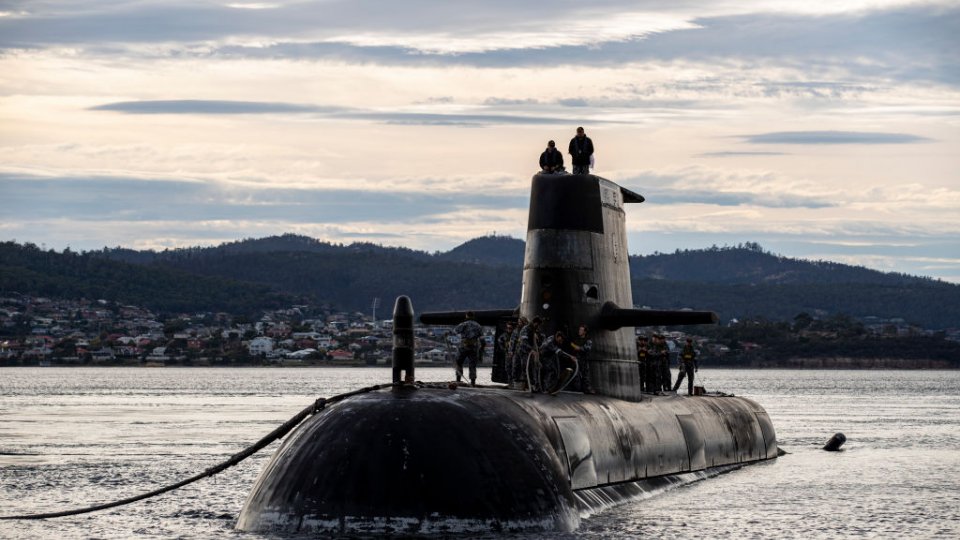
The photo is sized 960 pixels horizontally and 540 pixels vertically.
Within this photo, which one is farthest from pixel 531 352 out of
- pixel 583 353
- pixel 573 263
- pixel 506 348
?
pixel 506 348

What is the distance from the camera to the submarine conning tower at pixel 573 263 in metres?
24.4

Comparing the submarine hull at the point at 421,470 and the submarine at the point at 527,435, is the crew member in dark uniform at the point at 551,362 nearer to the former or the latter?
the submarine at the point at 527,435

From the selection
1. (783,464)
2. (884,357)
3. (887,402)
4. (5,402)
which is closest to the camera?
(783,464)

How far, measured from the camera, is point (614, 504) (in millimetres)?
22266

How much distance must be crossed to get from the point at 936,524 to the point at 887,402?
66.7 metres

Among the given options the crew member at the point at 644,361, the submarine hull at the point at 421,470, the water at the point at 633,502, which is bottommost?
the water at the point at 633,502

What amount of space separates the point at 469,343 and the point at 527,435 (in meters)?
6.19

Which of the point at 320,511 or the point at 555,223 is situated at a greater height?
the point at 555,223

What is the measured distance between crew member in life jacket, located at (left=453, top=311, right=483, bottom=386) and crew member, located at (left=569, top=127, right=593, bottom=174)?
10.3ft

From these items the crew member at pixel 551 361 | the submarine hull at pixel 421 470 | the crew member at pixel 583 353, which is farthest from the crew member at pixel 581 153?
the submarine hull at pixel 421 470

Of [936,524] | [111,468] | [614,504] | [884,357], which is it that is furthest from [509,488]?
[884,357]

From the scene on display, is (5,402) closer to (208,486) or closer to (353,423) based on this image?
(208,486)

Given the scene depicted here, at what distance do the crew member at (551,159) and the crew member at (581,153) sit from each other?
2.03ft

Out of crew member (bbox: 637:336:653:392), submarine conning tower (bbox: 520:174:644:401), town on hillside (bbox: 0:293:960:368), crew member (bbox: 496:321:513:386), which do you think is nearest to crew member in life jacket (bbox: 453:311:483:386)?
crew member (bbox: 496:321:513:386)
